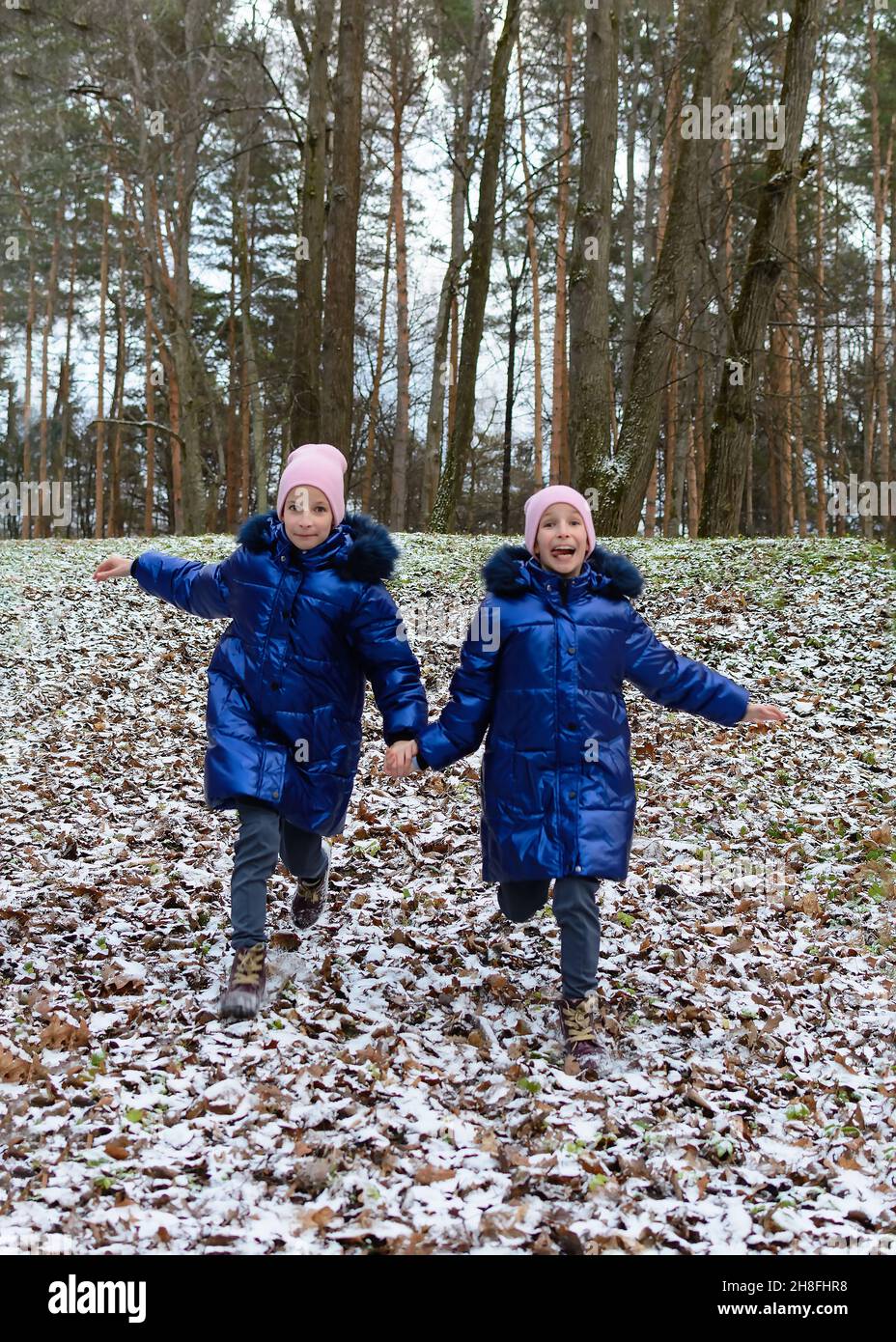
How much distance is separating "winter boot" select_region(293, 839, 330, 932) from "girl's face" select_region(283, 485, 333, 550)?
1399 millimetres

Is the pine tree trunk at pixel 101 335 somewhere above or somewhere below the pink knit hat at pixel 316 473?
above

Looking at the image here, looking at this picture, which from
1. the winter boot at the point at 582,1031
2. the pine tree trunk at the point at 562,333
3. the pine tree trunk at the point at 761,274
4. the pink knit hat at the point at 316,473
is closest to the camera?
the winter boot at the point at 582,1031

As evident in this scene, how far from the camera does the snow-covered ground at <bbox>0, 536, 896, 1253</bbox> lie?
2.66 m

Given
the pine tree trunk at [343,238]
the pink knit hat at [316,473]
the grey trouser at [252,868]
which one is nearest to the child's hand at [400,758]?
the grey trouser at [252,868]

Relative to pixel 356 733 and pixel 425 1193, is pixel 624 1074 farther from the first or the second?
pixel 356 733

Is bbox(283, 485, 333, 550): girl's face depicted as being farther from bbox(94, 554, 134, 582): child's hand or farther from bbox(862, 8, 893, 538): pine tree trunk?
bbox(862, 8, 893, 538): pine tree trunk

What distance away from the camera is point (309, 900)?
4527 millimetres

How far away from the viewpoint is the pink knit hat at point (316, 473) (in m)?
3.89

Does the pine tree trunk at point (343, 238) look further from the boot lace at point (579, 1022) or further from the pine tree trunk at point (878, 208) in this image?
the pine tree trunk at point (878, 208)

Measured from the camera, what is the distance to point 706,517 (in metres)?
12.6

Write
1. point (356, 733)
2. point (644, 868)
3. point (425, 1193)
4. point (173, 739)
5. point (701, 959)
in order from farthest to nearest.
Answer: point (173, 739), point (644, 868), point (701, 959), point (356, 733), point (425, 1193)

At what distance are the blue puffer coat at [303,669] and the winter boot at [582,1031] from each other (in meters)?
1.14

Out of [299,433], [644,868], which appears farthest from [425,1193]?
[299,433]
